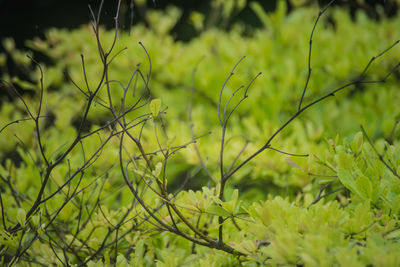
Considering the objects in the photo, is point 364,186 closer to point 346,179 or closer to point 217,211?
point 346,179

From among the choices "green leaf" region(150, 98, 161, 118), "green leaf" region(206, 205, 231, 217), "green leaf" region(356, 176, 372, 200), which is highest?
"green leaf" region(150, 98, 161, 118)

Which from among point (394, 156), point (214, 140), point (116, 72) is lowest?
point (394, 156)

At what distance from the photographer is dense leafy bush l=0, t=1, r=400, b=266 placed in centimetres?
72

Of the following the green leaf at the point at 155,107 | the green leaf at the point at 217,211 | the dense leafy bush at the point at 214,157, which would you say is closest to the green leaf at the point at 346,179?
the dense leafy bush at the point at 214,157

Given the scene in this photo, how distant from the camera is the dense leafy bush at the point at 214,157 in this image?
28.5 inches

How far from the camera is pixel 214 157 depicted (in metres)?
1.39

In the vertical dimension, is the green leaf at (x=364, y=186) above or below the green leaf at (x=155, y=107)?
below

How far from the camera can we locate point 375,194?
2.50 feet

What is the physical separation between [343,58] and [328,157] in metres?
1.06

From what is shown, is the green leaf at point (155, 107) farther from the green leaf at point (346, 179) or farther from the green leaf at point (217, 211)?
the green leaf at point (346, 179)

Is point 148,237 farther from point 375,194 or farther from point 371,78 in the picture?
point 371,78

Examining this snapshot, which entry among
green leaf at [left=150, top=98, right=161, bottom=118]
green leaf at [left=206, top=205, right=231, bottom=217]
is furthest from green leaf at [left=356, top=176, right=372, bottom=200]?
green leaf at [left=150, top=98, right=161, bottom=118]

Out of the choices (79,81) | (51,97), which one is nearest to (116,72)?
(79,81)

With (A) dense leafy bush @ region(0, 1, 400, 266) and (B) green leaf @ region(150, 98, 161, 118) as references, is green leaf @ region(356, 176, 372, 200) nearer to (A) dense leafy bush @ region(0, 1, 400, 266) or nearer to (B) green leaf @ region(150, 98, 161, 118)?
(A) dense leafy bush @ region(0, 1, 400, 266)
